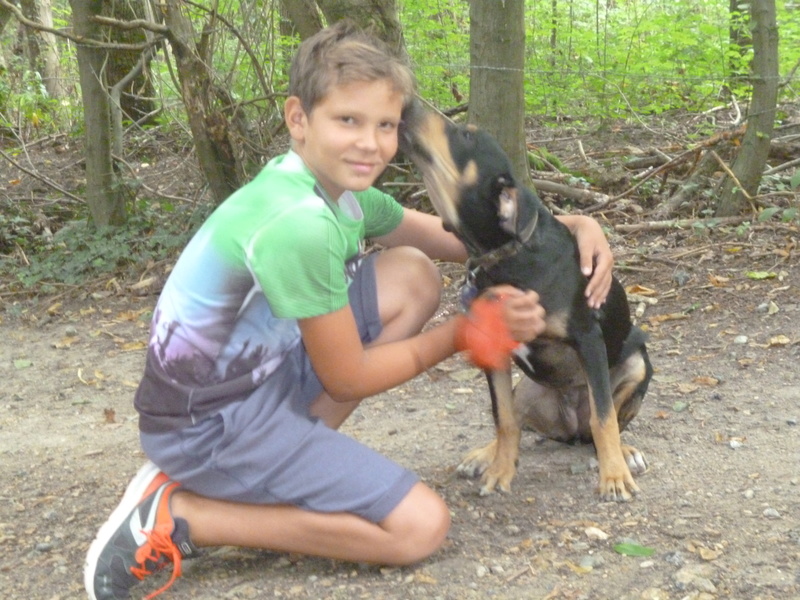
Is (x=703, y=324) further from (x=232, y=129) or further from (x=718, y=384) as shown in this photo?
(x=232, y=129)

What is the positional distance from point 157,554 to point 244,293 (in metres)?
0.87

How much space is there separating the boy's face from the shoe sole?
1132 mm

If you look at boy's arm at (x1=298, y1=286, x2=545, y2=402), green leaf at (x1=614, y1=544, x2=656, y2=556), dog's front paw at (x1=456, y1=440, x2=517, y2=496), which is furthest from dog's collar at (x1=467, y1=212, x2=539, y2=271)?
green leaf at (x1=614, y1=544, x2=656, y2=556)

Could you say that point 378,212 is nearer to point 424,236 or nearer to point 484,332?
point 424,236

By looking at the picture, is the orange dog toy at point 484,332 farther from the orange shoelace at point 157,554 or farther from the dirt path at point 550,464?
the orange shoelace at point 157,554

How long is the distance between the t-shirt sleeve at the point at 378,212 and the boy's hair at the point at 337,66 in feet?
1.74

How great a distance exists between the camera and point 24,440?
4.36 meters

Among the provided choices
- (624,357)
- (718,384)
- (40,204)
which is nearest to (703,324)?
(718,384)

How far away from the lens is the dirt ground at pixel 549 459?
8.96ft

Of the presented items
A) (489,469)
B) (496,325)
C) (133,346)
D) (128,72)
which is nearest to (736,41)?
(128,72)

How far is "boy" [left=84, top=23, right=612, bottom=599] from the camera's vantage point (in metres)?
2.72

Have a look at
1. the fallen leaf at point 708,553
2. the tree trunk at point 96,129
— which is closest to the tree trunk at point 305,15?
the tree trunk at point 96,129

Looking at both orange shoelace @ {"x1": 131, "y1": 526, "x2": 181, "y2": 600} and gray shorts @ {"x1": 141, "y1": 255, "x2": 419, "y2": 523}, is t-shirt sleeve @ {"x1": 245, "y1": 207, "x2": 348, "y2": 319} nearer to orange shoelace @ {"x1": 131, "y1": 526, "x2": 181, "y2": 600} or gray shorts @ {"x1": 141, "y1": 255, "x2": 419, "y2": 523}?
gray shorts @ {"x1": 141, "y1": 255, "x2": 419, "y2": 523}

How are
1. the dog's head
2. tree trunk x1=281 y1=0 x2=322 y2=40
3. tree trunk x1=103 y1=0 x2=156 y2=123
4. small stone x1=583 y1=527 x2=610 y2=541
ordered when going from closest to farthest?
small stone x1=583 y1=527 x2=610 y2=541 < the dog's head < tree trunk x1=281 y1=0 x2=322 y2=40 < tree trunk x1=103 y1=0 x2=156 y2=123
